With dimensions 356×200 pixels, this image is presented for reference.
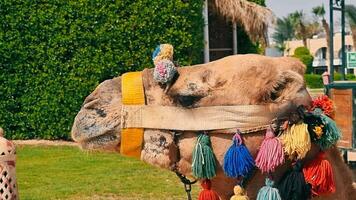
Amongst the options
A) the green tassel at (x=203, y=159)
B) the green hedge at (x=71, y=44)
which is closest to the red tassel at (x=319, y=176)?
the green tassel at (x=203, y=159)

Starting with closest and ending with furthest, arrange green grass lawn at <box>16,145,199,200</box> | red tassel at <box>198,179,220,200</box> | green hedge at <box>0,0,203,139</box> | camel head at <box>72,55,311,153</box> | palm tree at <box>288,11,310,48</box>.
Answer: camel head at <box>72,55,311,153</box>
red tassel at <box>198,179,220,200</box>
green grass lawn at <box>16,145,199,200</box>
green hedge at <box>0,0,203,139</box>
palm tree at <box>288,11,310,48</box>

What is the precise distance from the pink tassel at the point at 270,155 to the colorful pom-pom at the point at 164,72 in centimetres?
50

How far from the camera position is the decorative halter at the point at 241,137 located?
3035 mm

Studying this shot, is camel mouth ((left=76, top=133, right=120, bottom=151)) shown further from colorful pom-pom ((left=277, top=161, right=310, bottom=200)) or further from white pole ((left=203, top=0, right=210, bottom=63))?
white pole ((left=203, top=0, right=210, bottom=63))

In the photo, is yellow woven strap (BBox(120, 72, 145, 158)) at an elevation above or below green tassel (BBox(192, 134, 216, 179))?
above

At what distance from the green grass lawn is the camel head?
466 cm

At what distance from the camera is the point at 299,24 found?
295ft

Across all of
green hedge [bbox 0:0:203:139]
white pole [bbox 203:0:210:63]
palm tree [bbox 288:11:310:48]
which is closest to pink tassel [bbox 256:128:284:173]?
green hedge [bbox 0:0:203:139]

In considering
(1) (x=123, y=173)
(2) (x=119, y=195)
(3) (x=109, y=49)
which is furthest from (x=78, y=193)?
(3) (x=109, y=49)

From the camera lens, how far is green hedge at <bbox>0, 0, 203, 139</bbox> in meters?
14.6

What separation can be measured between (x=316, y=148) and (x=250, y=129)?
0.33 m

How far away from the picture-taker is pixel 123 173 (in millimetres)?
11078

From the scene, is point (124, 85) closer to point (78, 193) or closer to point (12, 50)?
point (78, 193)

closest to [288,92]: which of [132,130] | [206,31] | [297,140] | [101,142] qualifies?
[297,140]
